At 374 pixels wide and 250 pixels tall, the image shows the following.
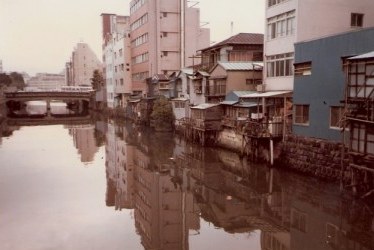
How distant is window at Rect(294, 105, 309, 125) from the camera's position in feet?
88.4

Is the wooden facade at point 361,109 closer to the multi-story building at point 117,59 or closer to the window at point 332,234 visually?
the window at point 332,234

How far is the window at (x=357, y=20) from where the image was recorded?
32.2 metres

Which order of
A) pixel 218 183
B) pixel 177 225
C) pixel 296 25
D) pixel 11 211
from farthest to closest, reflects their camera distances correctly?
pixel 296 25 < pixel 218 183 < pixel 11 211 < pixel 177 225

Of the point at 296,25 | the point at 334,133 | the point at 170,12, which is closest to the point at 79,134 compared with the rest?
the point at 170,12

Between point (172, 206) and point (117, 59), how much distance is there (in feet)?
226

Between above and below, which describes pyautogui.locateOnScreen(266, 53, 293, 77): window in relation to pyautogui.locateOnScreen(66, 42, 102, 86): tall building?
below

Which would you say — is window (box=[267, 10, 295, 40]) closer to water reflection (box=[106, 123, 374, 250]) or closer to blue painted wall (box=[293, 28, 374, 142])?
blue painted wall (box=[293, 28, 374, 142])

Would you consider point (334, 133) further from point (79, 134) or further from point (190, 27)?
point (190, 27)

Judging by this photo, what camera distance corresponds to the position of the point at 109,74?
312 ft

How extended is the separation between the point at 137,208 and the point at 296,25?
20237 mm

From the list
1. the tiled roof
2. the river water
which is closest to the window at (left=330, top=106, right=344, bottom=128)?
the river water

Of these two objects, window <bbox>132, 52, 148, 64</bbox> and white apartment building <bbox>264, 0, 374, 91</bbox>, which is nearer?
white apartment building <bbox>264, 0, 374, 91</bbox>

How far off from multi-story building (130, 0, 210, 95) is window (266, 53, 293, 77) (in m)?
31.8

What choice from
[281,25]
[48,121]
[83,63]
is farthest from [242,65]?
[83,63]
